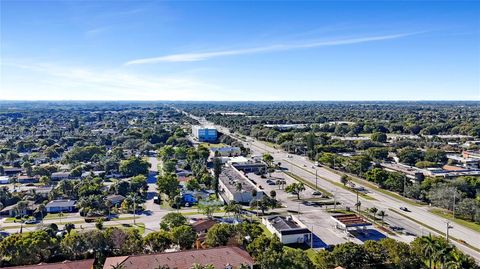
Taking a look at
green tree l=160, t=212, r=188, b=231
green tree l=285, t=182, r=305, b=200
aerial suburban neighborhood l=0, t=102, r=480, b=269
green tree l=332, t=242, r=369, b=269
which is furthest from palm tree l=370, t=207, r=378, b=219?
Result: green tree l=160, t=212, r=188, b=231

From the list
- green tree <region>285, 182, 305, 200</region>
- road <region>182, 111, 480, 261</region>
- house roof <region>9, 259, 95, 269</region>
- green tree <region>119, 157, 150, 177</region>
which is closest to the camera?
house roof <region>9, 259, 95, 269</region>

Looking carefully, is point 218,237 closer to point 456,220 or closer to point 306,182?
point 456,220

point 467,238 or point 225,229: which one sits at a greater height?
point 225,229

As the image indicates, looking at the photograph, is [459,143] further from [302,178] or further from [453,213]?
[453,213]

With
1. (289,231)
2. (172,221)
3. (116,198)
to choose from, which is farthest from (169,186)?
(289,231)

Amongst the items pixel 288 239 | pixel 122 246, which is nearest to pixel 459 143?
pixel 288 239

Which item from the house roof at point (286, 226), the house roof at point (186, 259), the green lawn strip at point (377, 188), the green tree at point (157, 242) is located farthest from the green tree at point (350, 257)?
the green lawn strip at point (377, 188)

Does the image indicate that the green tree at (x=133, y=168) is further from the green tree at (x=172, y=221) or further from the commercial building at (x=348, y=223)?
the commercial building at (x=348, y=223)

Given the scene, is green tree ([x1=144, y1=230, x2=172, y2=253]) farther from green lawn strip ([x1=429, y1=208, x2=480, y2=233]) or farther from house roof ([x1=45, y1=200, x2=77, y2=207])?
green lawn strip ([x1=429, y1=208, x2=480, y2=233])
